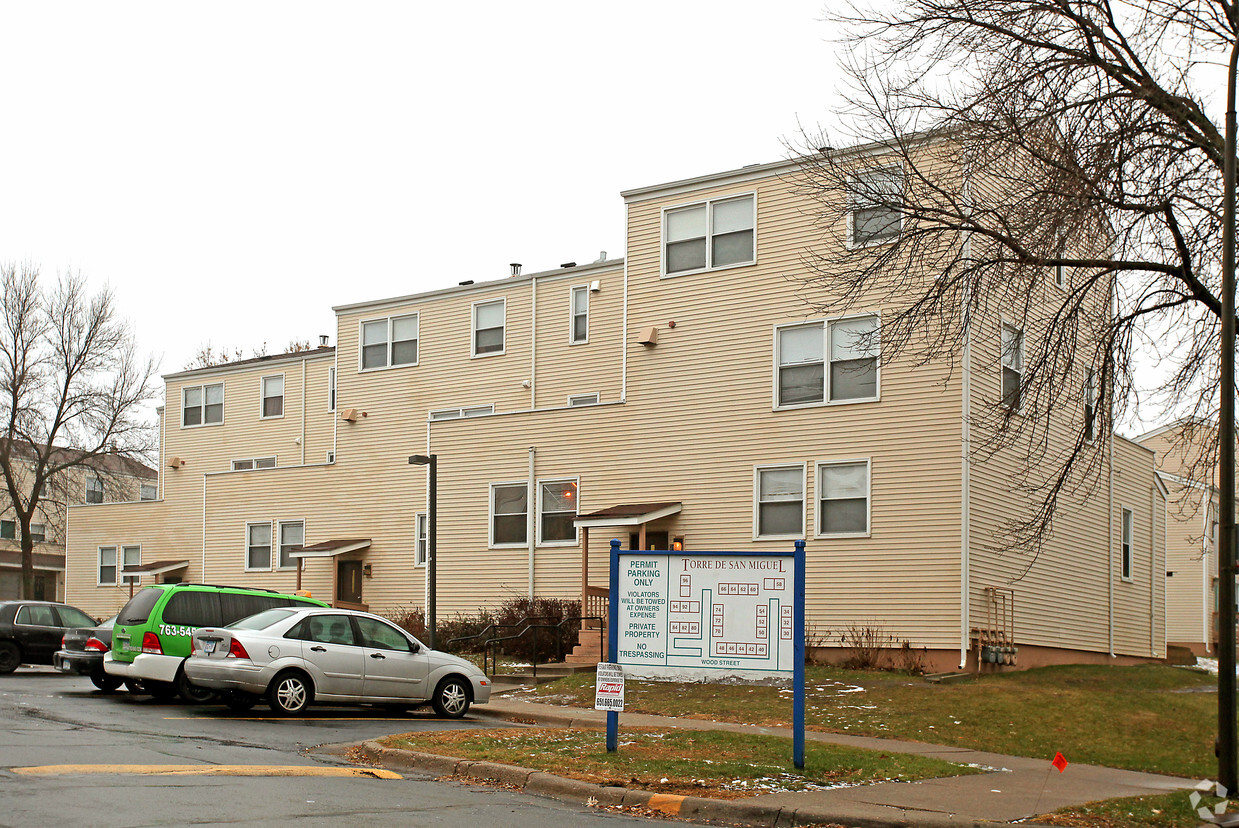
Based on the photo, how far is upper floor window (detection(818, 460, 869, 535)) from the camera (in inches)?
946

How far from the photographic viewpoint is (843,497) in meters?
24.3

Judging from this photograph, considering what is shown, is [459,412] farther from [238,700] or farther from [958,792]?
[958,792]

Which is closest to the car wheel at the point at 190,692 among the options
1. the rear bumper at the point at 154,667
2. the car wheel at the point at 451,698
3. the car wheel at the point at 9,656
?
the rear bumper at the point at 154,667

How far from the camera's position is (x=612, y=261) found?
103 ft

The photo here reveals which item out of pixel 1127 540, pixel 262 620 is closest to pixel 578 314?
pixel 1127 540

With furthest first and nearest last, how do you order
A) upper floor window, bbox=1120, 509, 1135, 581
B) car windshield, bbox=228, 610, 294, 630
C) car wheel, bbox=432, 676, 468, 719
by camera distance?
1. upper floor window, bbox=1120, 509, 1135, 581
2. car wheel, bbox=432, 676, 468, 719
3. car windshield, bbox=228, 610, 294, 630

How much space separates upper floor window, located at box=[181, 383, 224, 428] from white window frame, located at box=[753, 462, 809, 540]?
23.0 m

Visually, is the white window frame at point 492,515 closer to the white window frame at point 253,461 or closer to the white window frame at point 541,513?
the white window frame at point 541,513

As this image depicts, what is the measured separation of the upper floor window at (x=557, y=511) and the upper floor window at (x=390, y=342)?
786cm

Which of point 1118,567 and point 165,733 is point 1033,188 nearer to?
point 165,733

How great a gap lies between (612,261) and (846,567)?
11.2 metres

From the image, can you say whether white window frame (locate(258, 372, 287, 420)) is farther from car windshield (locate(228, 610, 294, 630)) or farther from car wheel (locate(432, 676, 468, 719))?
car wheel (locate(432, 676, 468, 719))

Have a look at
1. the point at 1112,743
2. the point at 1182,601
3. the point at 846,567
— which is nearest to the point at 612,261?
the point at 846,567

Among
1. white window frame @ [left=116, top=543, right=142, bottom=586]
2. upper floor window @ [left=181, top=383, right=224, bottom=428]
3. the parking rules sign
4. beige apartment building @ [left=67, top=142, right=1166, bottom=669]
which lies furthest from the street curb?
upper floor window @ [left=181, top=383, right=224, bottom=428]
